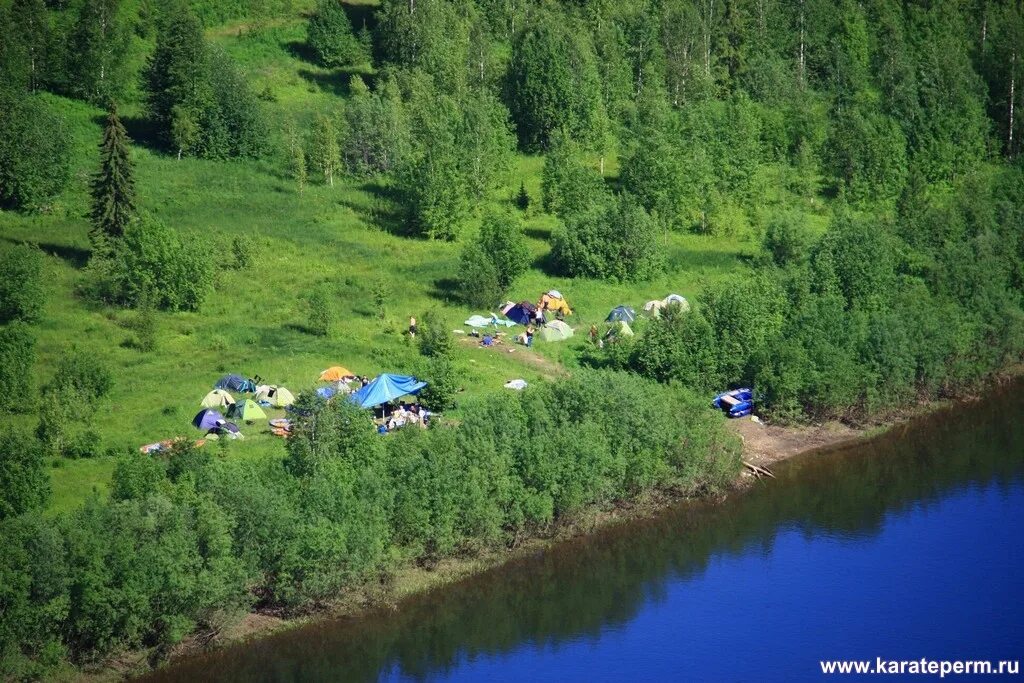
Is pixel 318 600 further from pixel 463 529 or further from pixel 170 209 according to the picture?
pixel 170 209

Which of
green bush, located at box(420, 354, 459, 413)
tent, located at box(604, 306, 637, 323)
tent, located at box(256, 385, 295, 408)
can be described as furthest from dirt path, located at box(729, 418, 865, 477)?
tent, located at box(256, 385, 295, 408)

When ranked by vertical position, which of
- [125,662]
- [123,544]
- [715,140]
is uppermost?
[715,140]

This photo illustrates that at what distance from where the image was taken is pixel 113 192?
88.3m

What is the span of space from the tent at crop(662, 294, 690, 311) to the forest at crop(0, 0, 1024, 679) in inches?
55.5

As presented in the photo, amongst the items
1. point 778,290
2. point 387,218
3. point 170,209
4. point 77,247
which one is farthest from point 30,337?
point 778,290

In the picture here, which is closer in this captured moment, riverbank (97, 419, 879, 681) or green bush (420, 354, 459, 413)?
riverbank (97, 419, 879, 681)

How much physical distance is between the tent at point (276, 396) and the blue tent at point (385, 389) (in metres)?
3.17

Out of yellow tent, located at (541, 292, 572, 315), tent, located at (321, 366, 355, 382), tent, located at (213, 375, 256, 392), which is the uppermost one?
yellow tent, located at (541, 292, 572, 315)

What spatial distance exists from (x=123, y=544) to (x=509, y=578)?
16031mm

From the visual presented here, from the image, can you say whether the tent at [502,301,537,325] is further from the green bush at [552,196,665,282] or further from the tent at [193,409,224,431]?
the tent at [193,409,224,431]

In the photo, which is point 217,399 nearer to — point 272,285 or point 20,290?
point 20,290

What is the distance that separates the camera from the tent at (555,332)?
81.8 m

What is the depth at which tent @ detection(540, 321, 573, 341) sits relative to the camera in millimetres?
81812

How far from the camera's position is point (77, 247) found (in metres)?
89.0
